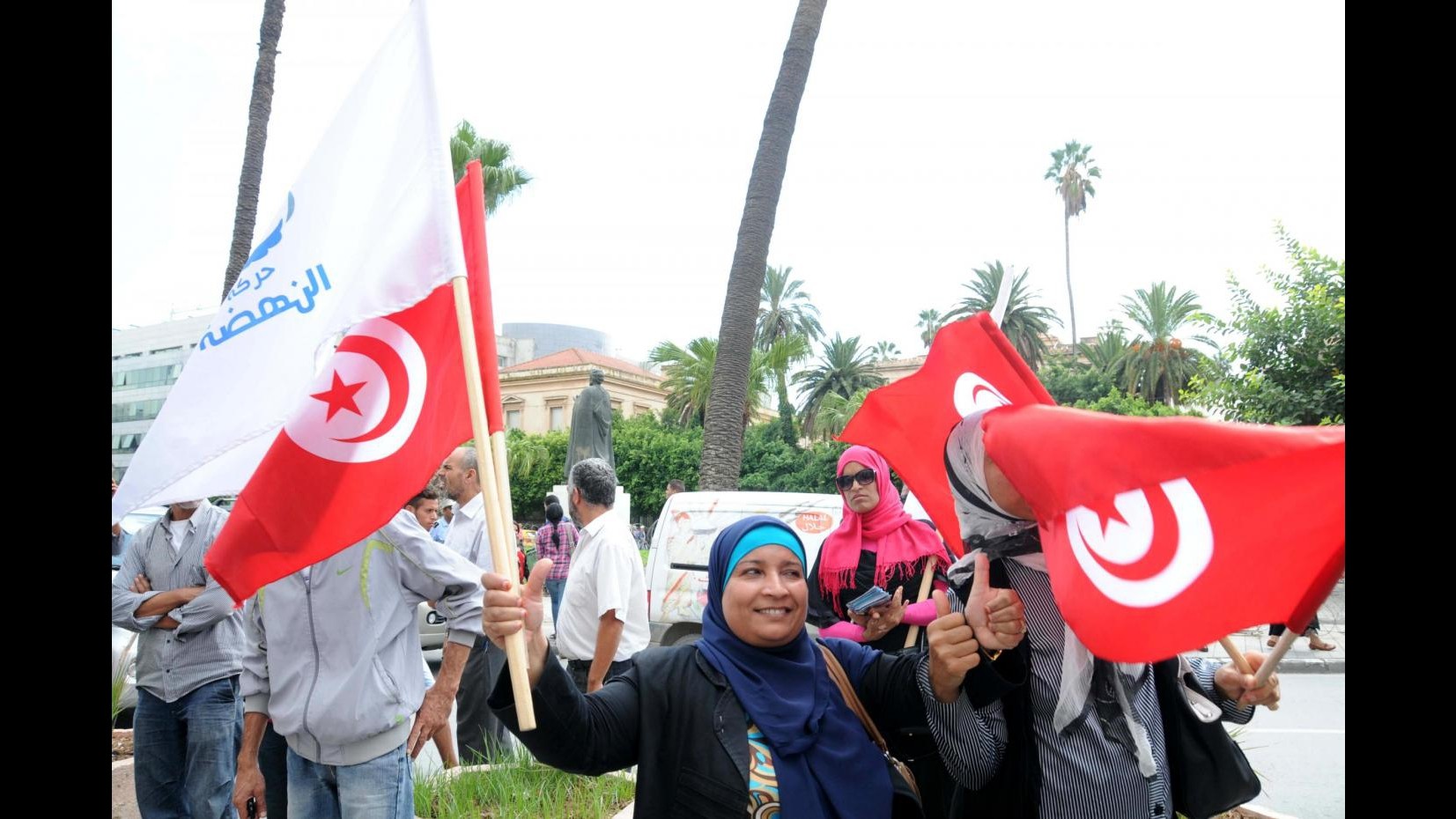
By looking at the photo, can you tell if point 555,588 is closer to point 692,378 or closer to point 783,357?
point 783,357

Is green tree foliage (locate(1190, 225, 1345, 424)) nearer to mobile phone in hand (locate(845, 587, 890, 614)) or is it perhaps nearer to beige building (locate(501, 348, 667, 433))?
mobile phone in hand (locate(845, 587, 890, 614))

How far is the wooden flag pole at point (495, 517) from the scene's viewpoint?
2.10m

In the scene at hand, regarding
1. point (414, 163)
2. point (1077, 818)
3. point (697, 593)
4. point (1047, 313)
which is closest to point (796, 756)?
point (1077, 818)

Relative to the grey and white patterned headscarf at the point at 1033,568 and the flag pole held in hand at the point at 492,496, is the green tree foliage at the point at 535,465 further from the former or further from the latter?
the grey and white patterned headscarf at the point at 1033,568

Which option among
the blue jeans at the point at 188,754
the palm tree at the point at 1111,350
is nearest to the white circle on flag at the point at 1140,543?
the blue jeans at the point at 188,754

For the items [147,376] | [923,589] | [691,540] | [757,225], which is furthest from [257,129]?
[147,376]

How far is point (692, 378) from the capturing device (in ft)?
153

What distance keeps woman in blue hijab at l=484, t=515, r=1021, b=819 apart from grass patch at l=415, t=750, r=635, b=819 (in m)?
2.43

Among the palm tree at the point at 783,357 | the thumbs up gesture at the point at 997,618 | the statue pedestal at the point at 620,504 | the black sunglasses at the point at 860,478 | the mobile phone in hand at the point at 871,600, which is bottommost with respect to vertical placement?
the statue pedestal at the point at 620,504

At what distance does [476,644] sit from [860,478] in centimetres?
303

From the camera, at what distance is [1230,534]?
1834 millimetres

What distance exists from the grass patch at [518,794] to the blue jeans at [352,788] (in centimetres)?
122

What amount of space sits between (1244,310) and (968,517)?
1305 cm
